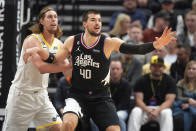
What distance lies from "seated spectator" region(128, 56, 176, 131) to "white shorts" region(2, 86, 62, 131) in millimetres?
2567

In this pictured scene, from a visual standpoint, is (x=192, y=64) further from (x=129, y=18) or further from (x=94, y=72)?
(x=94, y=72)

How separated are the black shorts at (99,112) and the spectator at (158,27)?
4725 mm

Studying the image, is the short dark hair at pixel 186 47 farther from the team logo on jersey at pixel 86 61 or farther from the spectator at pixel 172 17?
the team logo on jersey at pixel 86 61

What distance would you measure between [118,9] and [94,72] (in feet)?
20.6

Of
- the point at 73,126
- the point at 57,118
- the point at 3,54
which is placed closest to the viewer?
the point at 73,126

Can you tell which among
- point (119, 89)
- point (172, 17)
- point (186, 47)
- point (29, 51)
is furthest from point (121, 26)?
point (29, 51)

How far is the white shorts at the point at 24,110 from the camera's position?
5.69 m

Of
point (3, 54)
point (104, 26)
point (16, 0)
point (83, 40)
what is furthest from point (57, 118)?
point (104, 26)

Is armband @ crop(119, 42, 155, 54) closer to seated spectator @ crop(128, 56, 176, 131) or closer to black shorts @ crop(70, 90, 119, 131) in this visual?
black shorts @ crop(70, 90, 119, 131)

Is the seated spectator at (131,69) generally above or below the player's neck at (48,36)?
below

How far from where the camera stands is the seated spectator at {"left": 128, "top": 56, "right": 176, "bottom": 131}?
25.8ft

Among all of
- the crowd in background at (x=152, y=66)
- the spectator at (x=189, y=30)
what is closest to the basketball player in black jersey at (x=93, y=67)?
the crowd in background at (x=152, y=66)

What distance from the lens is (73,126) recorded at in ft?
16.3

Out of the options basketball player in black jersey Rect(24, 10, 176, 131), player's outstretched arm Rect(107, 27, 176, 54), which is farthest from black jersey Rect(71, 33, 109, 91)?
player's outstretched arm Rect(107, 27, 176, 54)
